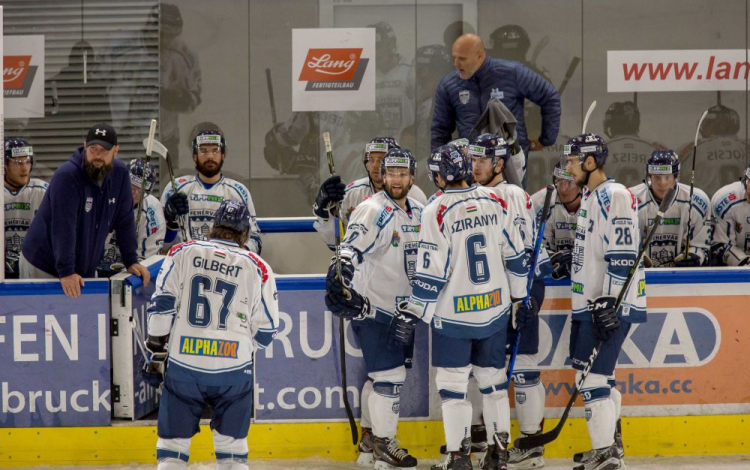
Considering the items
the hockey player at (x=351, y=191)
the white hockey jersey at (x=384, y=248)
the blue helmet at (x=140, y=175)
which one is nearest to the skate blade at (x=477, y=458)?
the white hockey jersey at (x=384, y=248)

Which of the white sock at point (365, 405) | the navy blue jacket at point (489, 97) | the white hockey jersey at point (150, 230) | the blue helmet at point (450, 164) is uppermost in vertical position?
the navy blue jacket at point (489, 97)

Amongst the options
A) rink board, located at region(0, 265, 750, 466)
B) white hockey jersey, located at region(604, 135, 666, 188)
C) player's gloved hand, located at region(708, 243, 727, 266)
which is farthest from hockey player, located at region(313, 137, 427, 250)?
white hockey jersey, located at region(604, 135, 666, 188)

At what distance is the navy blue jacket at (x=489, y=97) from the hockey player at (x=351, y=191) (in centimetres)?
80

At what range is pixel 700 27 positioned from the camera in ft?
31.1

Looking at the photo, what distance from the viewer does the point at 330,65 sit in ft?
30.7

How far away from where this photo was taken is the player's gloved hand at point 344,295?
16.7 ft

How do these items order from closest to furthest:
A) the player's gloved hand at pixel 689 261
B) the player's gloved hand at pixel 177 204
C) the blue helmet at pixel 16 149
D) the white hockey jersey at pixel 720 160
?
the player's gloved hand at pixel 689 261
the player's gloved hand at pixel 177 204
the blue helmet at pixel 16 149
the white hockey jersey at pixel 720 160

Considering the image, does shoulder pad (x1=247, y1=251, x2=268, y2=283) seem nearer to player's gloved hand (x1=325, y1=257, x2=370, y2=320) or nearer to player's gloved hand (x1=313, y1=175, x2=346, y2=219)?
player's gloved hand (x1=325, y1=257, x2=370, y2=320)

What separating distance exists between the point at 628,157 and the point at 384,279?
4.82 m

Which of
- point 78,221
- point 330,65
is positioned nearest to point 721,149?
point 330,65

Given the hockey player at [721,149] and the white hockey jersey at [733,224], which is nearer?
the white hockey jersey at [733,224]

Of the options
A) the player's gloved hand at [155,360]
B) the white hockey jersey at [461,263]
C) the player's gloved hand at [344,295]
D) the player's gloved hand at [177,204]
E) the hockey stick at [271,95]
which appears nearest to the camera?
the player's gloved hand at [155,360]

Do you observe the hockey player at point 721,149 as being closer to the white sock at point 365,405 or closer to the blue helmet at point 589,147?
the blue helmet at point 589,147

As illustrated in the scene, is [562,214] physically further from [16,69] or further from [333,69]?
[16,69]
